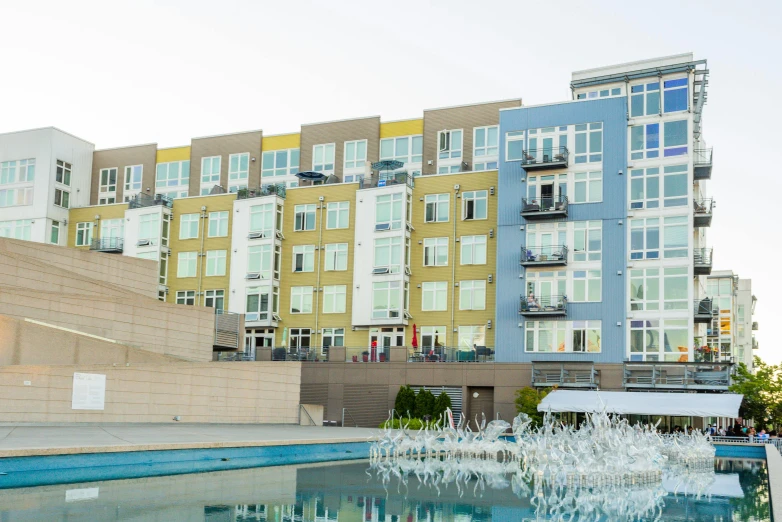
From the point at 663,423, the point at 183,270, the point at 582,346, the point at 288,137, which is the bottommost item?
the point at 663,423

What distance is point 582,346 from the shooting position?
4122 cm

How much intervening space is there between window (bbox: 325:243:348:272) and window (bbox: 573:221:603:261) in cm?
1243

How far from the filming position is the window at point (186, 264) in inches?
2025

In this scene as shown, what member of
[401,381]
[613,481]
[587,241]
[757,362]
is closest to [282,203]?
[401,381]

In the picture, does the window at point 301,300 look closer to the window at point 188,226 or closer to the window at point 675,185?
the window at point 188,226

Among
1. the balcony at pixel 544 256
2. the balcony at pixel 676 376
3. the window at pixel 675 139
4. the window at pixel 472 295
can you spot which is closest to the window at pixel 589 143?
the window at pixel 675 139

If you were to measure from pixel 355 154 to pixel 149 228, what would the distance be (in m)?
12.6

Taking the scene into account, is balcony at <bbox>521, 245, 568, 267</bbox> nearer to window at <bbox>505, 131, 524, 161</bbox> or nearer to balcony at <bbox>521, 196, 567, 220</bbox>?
balcony at <bbox>521, 196, 567, 220</bbox>

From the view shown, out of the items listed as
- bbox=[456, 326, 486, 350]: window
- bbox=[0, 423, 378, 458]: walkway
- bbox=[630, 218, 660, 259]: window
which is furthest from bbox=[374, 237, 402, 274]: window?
bbox=[0, 423, 378, 458]: walkway

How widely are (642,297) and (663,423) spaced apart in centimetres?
559

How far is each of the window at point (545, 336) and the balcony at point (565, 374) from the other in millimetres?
1025

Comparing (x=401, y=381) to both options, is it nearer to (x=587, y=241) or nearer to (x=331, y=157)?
(x=587, y=241)

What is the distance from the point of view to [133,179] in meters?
56.6

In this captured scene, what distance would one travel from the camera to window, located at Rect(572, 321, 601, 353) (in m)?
41.0
